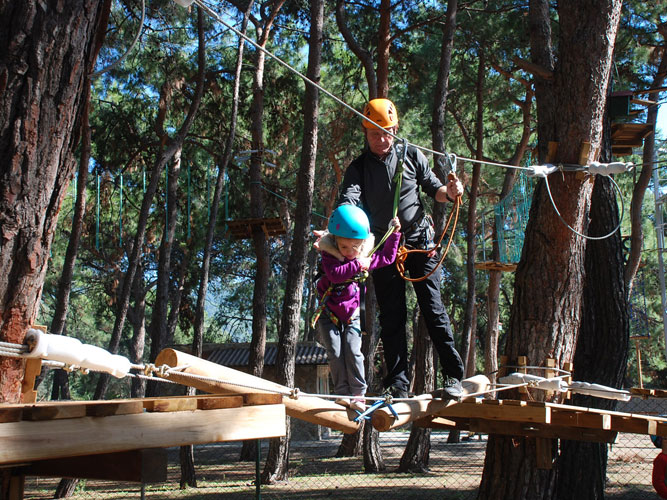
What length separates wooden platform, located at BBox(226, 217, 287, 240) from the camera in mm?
10992

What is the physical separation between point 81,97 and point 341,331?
173 centimetres

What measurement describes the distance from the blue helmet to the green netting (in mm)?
7923

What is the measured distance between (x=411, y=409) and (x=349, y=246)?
0.91 metres

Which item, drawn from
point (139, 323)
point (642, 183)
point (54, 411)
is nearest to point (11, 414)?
point (54, 411)

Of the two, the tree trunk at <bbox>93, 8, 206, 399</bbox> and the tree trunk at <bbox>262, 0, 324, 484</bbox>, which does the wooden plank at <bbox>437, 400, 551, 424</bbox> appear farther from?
the tree trunk at <bbox>93, 8, 206, 399</bbox>

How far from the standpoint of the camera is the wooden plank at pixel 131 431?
1.97m

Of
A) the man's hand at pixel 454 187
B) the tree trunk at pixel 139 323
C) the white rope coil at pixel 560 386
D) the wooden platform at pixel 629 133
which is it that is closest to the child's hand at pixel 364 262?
the man's hand at pixel 454 187

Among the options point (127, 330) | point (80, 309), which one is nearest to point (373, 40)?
point (80, 309)

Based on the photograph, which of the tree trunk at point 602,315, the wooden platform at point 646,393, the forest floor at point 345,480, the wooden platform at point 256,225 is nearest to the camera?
the wooden platform at point 646,393

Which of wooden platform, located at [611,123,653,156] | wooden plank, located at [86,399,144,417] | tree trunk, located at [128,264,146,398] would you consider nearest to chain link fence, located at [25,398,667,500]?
tree trunk, located at [128,264,146,398]

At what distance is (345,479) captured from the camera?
9641mm

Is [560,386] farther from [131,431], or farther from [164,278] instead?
[164,278]

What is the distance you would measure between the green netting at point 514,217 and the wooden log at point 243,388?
8219 millimetres

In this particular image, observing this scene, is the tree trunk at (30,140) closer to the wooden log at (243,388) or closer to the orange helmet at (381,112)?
the wooden log at (243,388)
